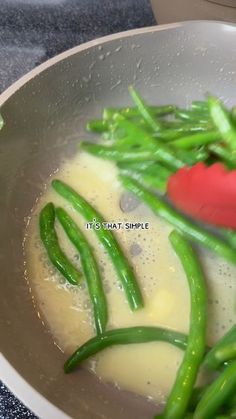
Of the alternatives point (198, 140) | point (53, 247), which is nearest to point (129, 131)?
point (198, 140)

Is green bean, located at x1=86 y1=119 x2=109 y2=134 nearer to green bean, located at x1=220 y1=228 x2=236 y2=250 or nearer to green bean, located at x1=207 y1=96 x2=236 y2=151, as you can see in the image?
green bean, located at x1=207 y1=96 x2=236 y2=151

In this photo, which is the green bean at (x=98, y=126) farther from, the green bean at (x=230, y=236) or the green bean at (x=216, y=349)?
the green bean at (x=216, y=349)

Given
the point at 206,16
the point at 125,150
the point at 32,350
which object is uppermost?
the point at 206,16

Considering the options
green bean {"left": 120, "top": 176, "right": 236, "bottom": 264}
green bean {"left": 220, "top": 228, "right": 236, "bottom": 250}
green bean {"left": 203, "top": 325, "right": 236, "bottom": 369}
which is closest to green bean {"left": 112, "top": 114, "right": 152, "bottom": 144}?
green bean {"left": 120, "top": 176, "right": 236, "bottom": 264}

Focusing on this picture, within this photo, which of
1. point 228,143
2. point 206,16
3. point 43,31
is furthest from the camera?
point 43,31

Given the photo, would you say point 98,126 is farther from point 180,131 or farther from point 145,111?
point 180,131

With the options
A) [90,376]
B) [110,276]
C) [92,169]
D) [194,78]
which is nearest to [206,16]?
[194,78]

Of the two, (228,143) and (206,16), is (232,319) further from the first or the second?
(206,16)
